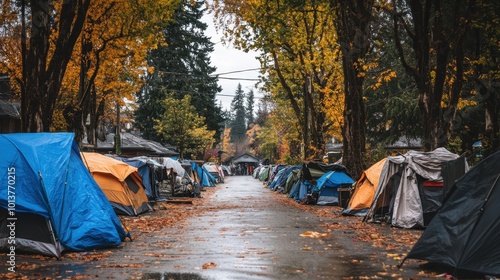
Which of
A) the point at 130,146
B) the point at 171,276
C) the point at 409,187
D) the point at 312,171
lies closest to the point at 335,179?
the point at 312,171

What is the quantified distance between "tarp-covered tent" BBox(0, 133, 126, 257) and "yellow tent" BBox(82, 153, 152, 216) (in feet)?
22.8

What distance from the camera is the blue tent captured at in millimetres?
26842

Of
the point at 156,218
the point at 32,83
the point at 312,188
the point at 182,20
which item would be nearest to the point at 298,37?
the point at 312,188

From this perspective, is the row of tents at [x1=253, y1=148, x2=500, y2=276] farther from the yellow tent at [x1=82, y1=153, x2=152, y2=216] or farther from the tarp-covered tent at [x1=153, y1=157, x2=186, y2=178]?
the yellow tent at [x1=82, y1=153, x2=152, y2=216]

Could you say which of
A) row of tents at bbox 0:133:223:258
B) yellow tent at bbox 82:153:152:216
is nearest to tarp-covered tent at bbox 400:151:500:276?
row of tents at bbox 0:133:223:258

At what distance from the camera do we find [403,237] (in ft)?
47.5

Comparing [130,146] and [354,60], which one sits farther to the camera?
[130,146]

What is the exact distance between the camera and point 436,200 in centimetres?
1686

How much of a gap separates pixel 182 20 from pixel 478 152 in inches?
1316

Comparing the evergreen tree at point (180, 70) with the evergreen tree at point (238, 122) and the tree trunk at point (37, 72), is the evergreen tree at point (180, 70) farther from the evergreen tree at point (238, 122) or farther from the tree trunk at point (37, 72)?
the evergreen tree at point (238, 122)

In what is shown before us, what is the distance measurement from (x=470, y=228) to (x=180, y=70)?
57447 millimetres

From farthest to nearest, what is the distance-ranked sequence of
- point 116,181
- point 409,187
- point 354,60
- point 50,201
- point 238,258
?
1. point 354,60
2. point 116,181
3. point 409,187
4. point 50,201
5. point 238,258

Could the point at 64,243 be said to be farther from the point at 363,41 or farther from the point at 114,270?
the point at 363,41

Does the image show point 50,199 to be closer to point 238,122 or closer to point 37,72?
point 37,72
